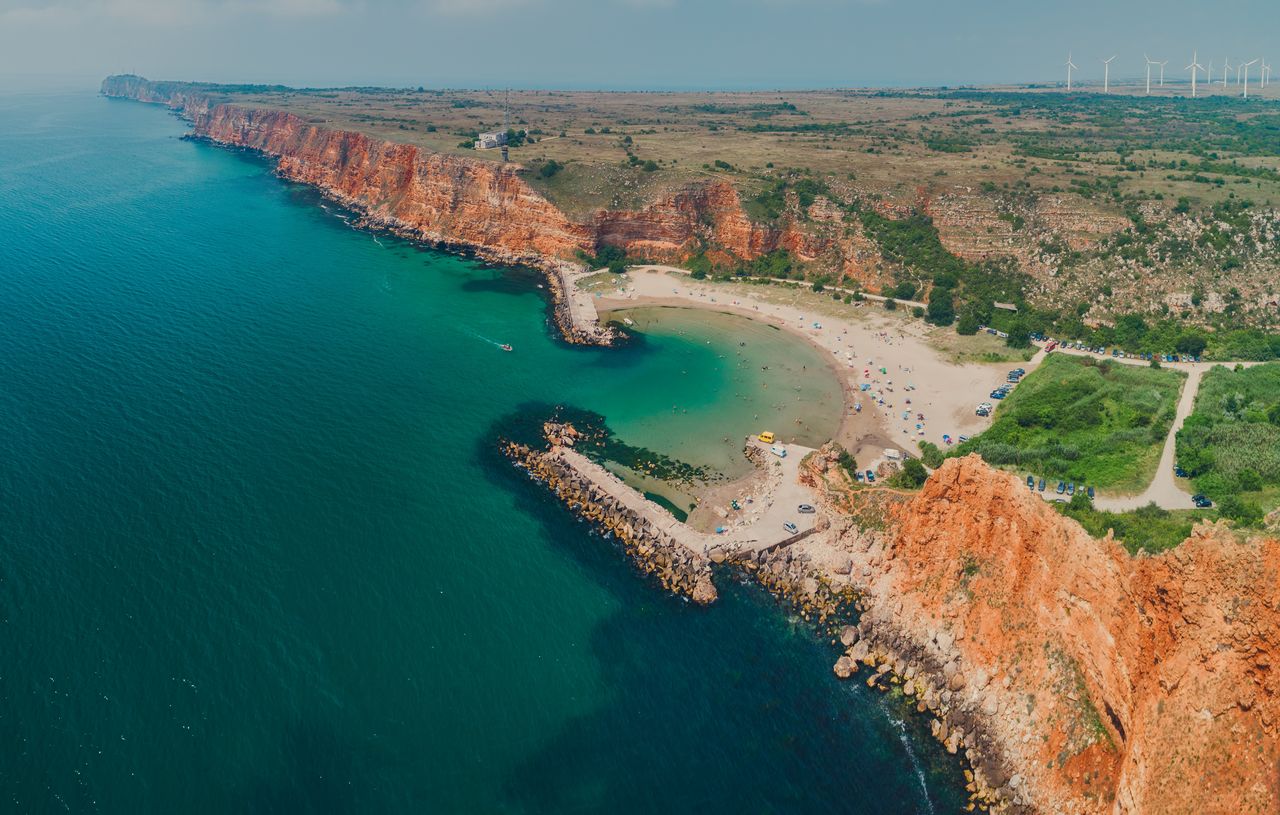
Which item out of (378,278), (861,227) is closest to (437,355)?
(378,278)

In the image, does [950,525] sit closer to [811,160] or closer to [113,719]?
[113,719]

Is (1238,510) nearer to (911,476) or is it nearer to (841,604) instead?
(911,476)

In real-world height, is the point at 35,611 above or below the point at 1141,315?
below

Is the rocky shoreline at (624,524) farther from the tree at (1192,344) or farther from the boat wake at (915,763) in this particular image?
the tree at (1192,344)

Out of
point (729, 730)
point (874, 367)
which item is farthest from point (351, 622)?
point (874, 367)

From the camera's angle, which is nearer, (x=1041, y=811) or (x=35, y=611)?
(x=1041, y=811)

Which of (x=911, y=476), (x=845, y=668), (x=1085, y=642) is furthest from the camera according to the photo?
(x=911, y=476)
